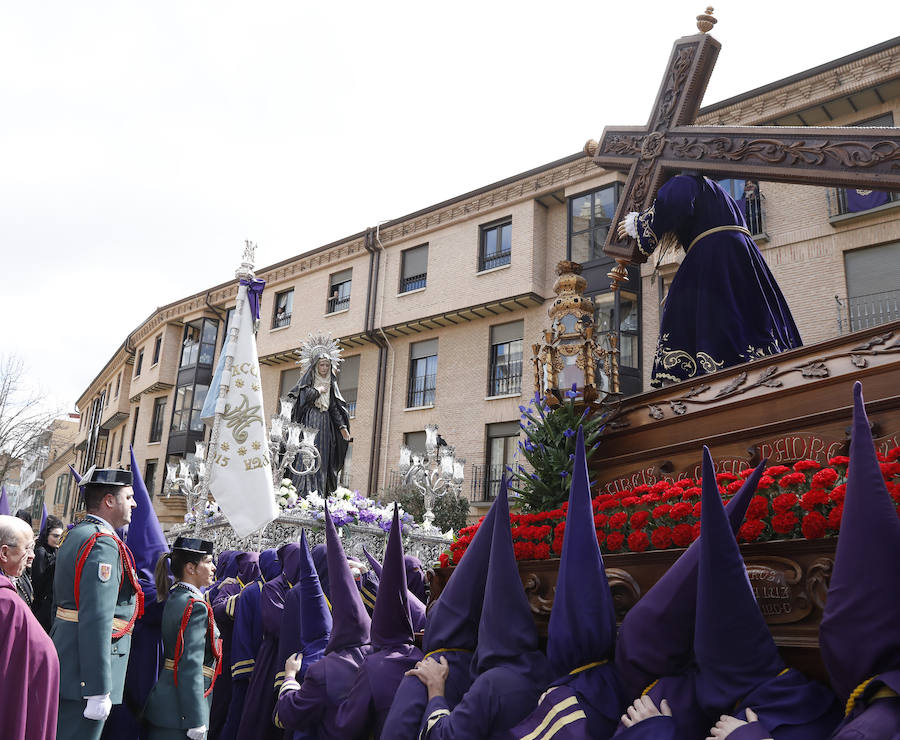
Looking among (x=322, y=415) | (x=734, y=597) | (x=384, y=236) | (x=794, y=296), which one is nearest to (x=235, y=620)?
(x=734, y=597)

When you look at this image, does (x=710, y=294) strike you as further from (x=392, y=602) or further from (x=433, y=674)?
(x=433, y=674)

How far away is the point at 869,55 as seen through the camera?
15.7m

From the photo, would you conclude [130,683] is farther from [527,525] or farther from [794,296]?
[794,296]

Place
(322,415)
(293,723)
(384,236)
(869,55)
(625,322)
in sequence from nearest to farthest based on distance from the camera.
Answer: (293,723)
(322,415)
(869,55)
(625,322)
(384,236)

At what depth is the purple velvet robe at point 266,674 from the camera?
17.9ft

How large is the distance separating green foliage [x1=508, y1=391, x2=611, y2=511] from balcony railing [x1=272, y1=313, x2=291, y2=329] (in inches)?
922

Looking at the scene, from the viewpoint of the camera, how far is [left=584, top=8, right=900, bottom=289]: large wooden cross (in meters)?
4.33

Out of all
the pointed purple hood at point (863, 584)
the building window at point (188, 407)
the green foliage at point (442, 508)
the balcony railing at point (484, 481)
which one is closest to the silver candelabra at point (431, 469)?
the green foliage at point (442, 508)

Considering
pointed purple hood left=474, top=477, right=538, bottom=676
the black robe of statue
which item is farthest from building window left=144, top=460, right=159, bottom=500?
pointed purple hood left=474, top=477, right=538, bottom=676

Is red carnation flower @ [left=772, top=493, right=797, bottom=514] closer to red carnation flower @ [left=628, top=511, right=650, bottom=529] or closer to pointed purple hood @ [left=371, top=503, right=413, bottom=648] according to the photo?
red carnation flower @ [left=628, top=511, right=650, bottom=529]

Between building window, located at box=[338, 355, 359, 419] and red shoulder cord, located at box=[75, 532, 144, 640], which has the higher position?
building window, located at box=[338, 355, 359, 419]

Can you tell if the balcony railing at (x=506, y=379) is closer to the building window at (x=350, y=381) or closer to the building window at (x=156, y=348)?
the building window at (x=350, y=381)

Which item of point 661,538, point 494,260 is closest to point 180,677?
point 661,538

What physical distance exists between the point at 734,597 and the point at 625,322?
58.0 ft
